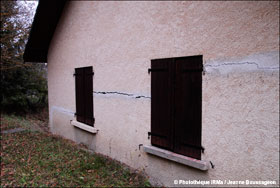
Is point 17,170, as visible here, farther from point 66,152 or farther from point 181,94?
point 181,94

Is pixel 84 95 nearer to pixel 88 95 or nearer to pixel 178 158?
pixel 88 95

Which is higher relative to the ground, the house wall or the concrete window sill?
the house wall

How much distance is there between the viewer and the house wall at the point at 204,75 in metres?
2.23

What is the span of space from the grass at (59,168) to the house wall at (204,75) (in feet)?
1.06

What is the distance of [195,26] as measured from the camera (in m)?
2.82

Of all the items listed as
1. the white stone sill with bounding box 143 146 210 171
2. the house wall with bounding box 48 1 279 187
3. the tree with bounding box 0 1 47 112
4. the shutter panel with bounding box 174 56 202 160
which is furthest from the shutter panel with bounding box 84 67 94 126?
the tree with bounding box 0 1 47 112

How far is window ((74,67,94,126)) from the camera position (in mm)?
5174

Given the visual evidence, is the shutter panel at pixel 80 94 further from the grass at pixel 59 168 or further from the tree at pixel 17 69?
the tree at pixel 17 69

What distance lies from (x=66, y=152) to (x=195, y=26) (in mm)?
4387

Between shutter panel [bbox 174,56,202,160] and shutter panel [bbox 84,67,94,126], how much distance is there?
9.28 feet

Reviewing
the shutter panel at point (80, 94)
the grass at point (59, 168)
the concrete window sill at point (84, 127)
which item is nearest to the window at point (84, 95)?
the shutter panel at point (80, 94)

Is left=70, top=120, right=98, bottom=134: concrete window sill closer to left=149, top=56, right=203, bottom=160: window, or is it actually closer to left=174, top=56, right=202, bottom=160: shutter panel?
left=149, top=56, right=203, bottom=160: window

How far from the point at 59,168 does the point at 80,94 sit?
227 centimetres

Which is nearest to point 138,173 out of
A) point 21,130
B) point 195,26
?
point 195,26
